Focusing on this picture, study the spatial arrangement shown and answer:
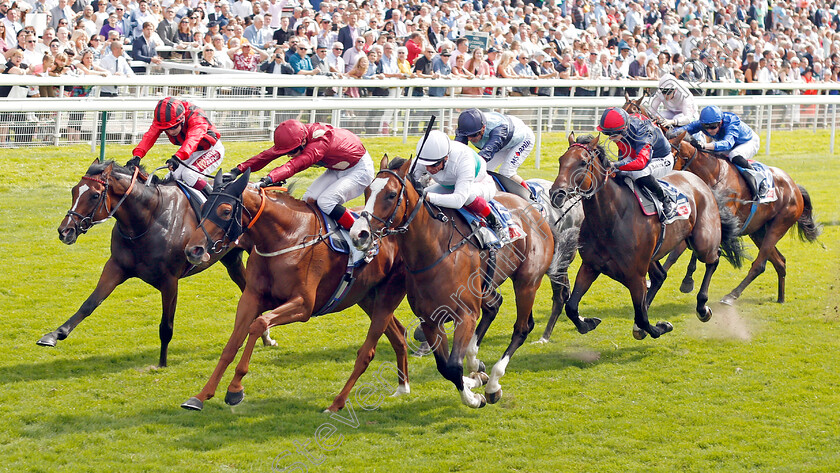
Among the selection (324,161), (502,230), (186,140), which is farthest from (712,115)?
(186,140)

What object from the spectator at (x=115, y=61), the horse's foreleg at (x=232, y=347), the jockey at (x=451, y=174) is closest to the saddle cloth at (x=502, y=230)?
the jockey at (x=451, y=174)

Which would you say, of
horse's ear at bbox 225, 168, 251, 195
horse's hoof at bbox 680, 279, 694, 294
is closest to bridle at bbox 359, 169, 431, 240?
horse's ear at bbox 225, 168, 251, 195

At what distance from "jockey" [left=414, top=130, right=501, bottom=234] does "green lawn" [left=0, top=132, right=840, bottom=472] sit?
118 centimetres

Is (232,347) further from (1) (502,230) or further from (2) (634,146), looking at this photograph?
(2) (634,146)

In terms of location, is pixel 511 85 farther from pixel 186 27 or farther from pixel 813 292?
pixel 813 292

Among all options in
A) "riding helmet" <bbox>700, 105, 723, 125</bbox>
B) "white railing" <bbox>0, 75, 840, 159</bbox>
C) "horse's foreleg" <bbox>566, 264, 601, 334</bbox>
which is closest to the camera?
"horse's foreleg" <bbox>566, 264, 601, 334</bbox>

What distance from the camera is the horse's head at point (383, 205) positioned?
16.6ft

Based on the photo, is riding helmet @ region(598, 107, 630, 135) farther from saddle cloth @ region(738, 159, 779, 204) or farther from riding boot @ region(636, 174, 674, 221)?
saddle cloth @ region(738, 159, 779, 204)

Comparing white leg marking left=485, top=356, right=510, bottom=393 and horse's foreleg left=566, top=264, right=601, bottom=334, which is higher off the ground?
horse's foreleg left=566, top=264, right=601, bottom=334

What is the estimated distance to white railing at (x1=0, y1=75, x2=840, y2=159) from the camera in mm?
10039

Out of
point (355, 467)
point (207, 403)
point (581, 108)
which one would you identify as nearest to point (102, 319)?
point (207, 403)

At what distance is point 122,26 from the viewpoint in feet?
45.3

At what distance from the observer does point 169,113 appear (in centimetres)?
687

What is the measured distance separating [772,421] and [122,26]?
35.7 feet
